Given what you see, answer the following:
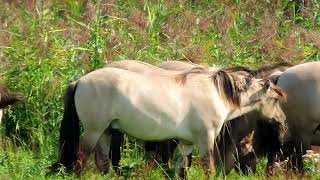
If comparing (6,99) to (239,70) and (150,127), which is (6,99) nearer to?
(150,127)

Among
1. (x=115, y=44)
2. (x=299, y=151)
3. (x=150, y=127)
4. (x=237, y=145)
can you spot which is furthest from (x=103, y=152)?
(x=115, y=44)

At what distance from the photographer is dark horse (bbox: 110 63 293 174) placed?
1127 centimetres

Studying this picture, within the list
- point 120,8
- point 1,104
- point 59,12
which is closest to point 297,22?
point 120,8

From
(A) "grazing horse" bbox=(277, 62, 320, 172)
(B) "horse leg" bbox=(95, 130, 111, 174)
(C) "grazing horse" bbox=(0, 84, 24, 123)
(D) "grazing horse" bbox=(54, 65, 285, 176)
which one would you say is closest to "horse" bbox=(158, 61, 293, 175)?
(A) "grazing horse" bbox=(277, 62, 320, 172)

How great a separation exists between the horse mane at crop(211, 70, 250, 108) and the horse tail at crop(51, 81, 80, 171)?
1.57 meters

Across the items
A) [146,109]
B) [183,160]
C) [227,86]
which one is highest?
[227,86]

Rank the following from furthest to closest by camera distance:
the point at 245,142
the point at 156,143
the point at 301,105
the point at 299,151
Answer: the point at 156,143
the point at 245,142
the point at 299,151
the point at 301,105

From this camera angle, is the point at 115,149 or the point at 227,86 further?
the point at 115,149

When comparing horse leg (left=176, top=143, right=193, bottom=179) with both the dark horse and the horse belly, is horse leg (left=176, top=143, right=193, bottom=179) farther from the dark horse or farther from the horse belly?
the dark horse

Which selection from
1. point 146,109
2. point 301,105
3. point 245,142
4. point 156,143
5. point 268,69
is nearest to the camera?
point 146,109

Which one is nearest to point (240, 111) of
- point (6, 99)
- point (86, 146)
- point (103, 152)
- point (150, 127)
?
point (150, 127)

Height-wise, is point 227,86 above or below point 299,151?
above

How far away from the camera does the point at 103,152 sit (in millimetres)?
10609

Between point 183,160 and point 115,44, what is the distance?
4.67 m
